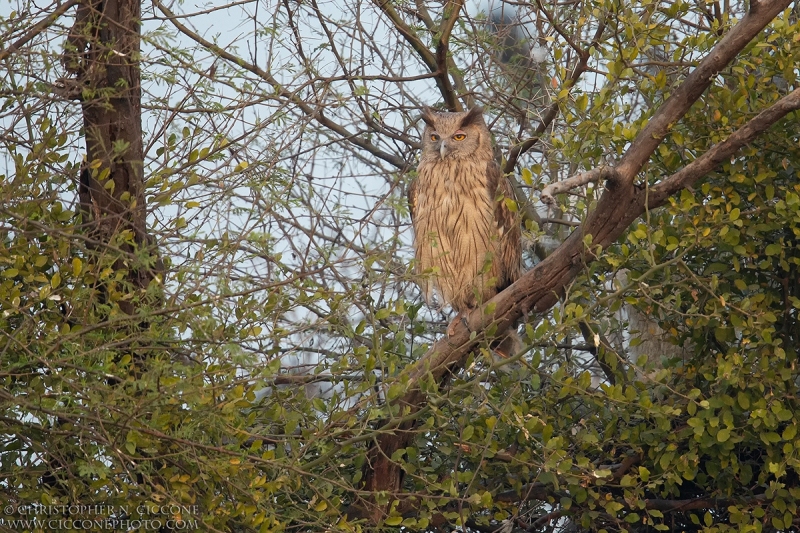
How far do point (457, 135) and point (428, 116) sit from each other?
0.18 metres

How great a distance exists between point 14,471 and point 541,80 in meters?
2.98

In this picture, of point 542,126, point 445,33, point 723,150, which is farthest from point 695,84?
point 445,33

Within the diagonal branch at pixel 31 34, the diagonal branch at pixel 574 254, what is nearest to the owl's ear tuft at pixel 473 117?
the diagonal branch at pixel 574 254

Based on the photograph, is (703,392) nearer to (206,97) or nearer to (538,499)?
(538,499)

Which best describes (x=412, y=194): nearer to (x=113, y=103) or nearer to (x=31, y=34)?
(x=113, y=103)

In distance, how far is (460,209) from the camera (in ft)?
14.6

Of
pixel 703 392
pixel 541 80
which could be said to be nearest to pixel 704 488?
pixel 703 392

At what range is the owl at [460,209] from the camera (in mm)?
4387

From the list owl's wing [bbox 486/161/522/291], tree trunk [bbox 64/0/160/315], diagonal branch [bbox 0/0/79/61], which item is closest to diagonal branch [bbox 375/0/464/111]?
owl's wing [bbox 486/161/522/291]

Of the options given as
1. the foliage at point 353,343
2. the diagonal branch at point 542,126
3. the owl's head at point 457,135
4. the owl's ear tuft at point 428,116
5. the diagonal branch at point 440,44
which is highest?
the diagonal branch at point 440,44

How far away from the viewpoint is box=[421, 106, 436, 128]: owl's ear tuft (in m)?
4.57

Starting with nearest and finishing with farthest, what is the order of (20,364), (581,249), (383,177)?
(20,364) → (581,249) → (383,177)

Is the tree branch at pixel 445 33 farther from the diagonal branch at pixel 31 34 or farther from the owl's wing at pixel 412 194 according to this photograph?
the diagonal branch at pixel 31 34

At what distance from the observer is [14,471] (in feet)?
8.87
